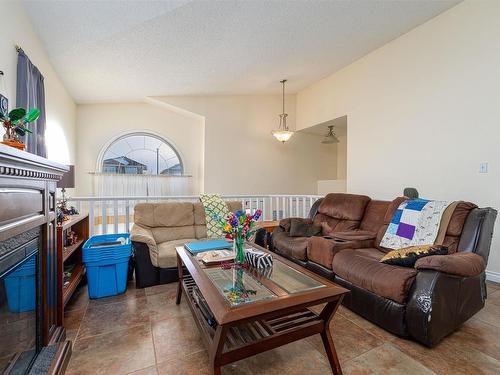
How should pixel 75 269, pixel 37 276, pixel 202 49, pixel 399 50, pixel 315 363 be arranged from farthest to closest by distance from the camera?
pixel 399 50 < pixel 202 49 < pixel 75 269 < pixel 315 363 < pixel 37 276

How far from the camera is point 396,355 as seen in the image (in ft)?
5.17

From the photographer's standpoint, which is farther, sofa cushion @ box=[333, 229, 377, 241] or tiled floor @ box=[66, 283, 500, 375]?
sofa cushion @ box=[333, 229, 377, 241]

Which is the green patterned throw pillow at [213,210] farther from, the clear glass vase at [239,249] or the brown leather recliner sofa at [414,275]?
the clear glass vase at [239,249]

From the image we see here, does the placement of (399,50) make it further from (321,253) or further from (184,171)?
(184,171)

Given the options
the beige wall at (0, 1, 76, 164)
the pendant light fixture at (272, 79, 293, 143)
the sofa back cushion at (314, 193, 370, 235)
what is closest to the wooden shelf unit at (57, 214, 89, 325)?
the beige wall at (0, 1, 76, 164)

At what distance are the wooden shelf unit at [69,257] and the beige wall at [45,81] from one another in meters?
1.02

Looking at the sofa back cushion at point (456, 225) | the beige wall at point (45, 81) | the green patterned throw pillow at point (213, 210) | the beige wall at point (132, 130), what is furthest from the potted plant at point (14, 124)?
the beige wall at point (132, 130)

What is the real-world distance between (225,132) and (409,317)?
15.4 feet

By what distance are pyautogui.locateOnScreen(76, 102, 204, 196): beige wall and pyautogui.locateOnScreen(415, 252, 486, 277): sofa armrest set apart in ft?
15.2

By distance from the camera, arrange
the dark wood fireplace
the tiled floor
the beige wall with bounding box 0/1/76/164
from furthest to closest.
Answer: the beige wall with bounding box 0/1/76/164 → the tiled floor → the dark wood fireplace

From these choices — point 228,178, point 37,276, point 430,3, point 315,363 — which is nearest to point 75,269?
point 37,276

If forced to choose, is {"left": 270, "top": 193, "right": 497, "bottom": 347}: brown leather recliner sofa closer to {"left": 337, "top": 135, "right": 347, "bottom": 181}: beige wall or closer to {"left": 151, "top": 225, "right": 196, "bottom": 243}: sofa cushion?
{"left": 151, "top": 225, "right": 196, "bottom": 243}: sofa cushion

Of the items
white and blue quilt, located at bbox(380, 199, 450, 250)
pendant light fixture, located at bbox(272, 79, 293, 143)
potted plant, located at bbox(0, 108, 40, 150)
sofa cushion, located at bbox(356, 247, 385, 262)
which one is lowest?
sofa cushion, located at bbox(356, 247, 385, 262)

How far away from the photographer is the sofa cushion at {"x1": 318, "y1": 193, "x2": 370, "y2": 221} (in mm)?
3061
